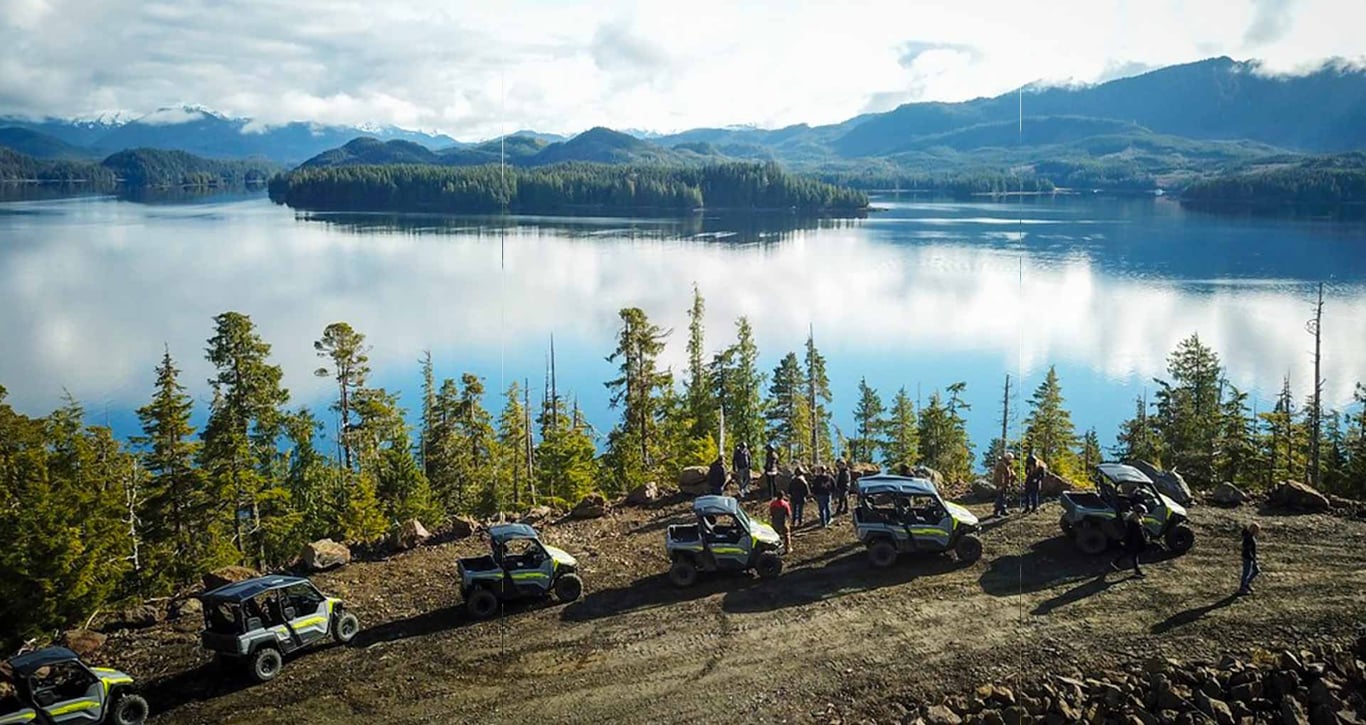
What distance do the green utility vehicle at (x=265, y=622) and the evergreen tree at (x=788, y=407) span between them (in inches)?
1527

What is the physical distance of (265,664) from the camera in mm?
14336

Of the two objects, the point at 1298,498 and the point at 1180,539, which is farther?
the point at 1298,498

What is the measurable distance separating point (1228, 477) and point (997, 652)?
3032 centimetres

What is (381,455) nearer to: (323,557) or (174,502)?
(174,502)

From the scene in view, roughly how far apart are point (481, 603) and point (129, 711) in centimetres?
553

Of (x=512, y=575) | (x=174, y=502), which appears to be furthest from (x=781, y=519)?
(x=174, y=502)

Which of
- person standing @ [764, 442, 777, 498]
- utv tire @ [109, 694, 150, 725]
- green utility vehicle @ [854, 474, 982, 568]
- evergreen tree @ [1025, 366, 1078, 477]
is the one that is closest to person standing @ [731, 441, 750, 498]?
person standing @ [764, 442, 777, 498]

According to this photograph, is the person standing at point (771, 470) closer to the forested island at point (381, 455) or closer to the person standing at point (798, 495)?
the person standing at point (798, 495)

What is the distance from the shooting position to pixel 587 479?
40.1 meters

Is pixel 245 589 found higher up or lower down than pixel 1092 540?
higher up

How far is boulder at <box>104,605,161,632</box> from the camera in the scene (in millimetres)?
16344

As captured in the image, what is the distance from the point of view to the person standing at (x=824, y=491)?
20.5 metres

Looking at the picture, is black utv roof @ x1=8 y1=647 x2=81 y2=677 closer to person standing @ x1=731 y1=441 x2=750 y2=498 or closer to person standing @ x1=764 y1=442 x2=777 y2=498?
person standing @ x1=764 y1=442 x2=777 y2=498

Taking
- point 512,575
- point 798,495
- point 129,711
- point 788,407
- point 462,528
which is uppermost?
point 798,495
